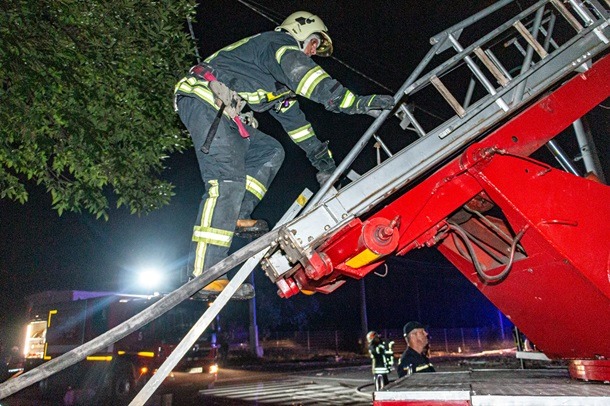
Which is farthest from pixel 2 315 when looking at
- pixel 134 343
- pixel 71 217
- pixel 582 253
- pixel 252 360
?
pixel 582 253

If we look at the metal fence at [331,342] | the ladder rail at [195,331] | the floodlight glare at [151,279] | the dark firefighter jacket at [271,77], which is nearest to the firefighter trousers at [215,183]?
the dark firefighter jacket at [271,77]

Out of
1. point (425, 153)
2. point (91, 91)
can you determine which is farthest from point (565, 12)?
point (91, 91)

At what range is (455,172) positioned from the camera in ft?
9.98

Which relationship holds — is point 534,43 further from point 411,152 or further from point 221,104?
point 221,104

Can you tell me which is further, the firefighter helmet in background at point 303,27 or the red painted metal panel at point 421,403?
the firefighter helmet in background at point 303,27

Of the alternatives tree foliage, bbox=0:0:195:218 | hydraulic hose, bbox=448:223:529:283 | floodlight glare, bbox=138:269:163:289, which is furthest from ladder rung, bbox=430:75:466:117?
floodlight glare, bbox=138:269:163:289

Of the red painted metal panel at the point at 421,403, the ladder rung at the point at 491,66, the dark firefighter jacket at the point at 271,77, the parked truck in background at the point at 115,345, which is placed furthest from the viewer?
the parked truck in background at the point at 115,345

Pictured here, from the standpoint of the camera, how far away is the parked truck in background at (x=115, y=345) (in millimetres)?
10219

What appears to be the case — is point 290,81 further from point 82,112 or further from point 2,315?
point 2,315

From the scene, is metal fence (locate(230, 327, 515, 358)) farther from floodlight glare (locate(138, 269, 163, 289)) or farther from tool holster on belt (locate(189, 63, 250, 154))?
tool holster on belt (locate(189, 63, 250, 154))

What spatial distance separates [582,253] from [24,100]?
581 cm

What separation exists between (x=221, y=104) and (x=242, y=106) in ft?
0.62

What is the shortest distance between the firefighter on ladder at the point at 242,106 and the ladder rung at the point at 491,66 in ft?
2.65

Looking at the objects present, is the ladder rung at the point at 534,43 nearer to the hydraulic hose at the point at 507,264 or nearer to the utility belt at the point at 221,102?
the hydraulic hose at the point at 507,264
